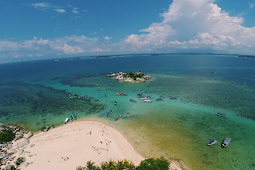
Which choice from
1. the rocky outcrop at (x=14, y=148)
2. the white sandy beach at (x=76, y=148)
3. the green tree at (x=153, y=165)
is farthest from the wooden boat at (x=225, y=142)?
the rocky outcrop at (x=14, y=148)

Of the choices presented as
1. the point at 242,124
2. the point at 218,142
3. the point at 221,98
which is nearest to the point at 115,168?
the point at 218,142

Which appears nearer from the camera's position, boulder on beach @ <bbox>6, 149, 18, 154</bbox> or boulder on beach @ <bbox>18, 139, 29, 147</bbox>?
boulder on beach @ <bbox>6, 149, 18, 154</bbox>

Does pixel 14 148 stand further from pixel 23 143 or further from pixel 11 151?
pixel 23 143

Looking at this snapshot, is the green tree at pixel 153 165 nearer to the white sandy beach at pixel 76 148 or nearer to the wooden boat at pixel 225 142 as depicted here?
the white sandy beach at pixel 76 148

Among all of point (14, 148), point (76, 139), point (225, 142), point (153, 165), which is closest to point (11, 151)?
point (14, 148)

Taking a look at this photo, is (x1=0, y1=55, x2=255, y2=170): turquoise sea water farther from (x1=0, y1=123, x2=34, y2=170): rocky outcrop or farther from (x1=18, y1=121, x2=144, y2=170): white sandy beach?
(x1=0, y1=123, x2=34, y2=170): rocky outcrop

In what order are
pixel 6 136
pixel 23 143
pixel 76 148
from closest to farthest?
pixel 76 148, pixel 23 143, pixel 6 136

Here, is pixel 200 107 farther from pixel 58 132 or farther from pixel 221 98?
pixel 58 132

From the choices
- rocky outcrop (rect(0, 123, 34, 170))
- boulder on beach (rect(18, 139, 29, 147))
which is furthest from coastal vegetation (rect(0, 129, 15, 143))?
boulder on beach (rect(18, 139, 29, 147))
